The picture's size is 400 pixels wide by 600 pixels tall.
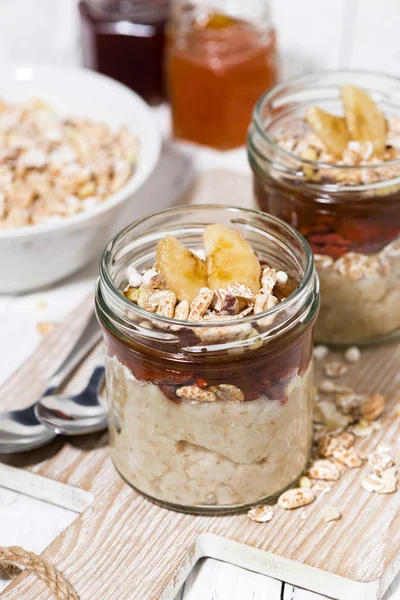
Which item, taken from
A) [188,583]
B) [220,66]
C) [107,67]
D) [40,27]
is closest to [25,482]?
[188,583]

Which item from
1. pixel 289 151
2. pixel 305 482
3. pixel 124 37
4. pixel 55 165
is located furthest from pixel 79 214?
pixel 124 37

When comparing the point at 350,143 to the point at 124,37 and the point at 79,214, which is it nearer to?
the point at 79,214

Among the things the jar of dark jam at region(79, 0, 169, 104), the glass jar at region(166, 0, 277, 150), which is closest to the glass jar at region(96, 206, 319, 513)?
the glass jar at region(166, 0, 277, 150)

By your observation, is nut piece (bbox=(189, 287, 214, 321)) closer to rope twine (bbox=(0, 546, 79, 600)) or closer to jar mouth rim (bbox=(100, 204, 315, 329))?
jar mouth rim (bbox=(100, 204, 315, 329))

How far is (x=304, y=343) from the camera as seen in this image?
1.04 m

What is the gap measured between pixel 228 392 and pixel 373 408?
316mm

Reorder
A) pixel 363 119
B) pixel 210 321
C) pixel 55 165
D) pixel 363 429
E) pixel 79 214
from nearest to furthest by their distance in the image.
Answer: pixel 210 321
pixel 363 429
pixel 363 119
pixel 79 214
pixel 55 165

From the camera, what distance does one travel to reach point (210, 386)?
0.97 m

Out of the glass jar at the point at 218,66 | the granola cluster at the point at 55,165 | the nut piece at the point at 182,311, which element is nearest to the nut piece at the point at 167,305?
the nut piece at the point at 182,311

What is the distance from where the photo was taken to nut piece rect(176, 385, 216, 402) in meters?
0.97

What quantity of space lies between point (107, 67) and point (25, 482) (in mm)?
1077

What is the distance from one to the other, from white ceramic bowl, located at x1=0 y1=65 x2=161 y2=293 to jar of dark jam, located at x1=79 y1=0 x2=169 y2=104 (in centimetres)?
20

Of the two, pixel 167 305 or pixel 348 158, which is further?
pixel 348 158

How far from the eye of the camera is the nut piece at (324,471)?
1.13 m
